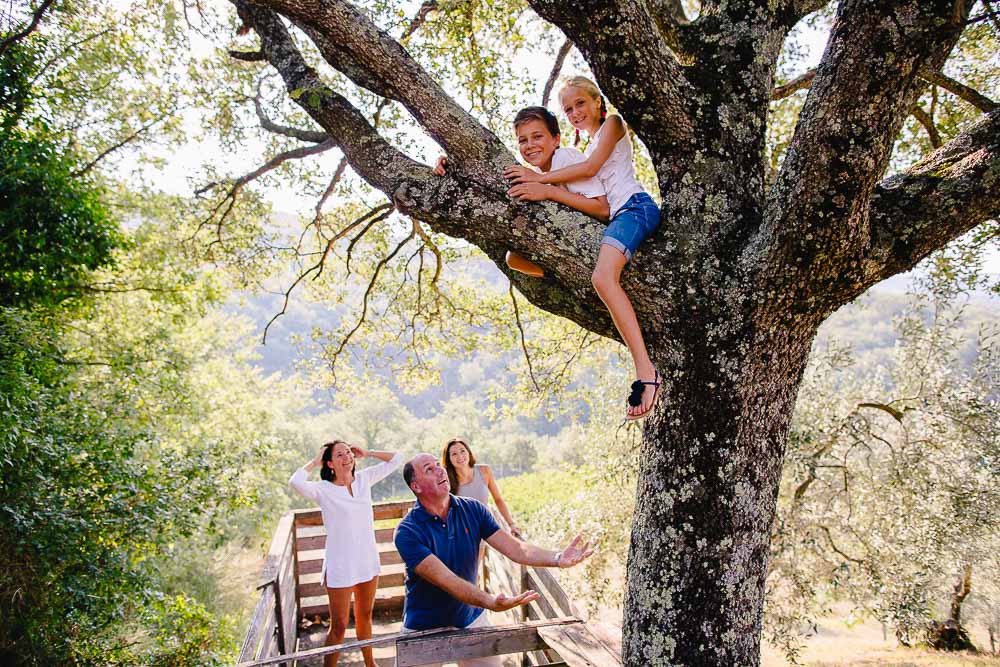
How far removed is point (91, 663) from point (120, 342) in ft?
28.3

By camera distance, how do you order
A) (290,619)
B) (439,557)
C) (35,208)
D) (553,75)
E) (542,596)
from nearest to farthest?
(439,557) < (542,596) < (553,75) < (290,619) < (35,208)

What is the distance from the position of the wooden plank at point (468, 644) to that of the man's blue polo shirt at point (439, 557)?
0.23 metres

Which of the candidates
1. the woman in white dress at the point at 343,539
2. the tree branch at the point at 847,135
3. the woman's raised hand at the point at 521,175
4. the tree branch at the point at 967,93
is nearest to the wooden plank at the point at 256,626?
the woman in white dress at the point at 343,539

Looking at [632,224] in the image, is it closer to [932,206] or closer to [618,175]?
[618,175]

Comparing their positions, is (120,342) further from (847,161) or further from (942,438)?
(942,438)

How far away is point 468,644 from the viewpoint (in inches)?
123

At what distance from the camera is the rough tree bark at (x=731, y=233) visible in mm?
2354

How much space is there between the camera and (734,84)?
279 centimetres

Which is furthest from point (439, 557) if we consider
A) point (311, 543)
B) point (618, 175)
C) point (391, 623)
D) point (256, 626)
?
point (311, 543)

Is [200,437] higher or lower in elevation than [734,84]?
lower

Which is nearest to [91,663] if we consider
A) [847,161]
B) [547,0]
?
[547,0]

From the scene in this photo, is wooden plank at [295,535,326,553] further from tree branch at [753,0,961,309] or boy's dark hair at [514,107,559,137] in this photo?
tree branch at [753,0,961,309]

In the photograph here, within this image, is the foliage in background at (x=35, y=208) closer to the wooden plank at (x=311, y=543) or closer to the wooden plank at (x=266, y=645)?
the wooden plank at (x=311, y=543)

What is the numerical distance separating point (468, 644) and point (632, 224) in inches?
89.1
